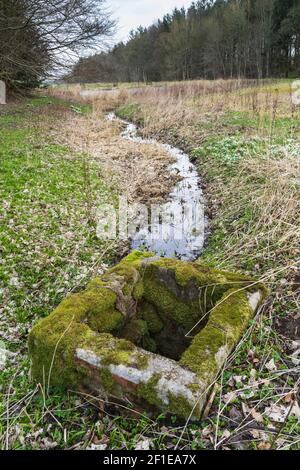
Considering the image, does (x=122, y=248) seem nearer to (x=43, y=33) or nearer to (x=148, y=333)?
(x=148, y=333)

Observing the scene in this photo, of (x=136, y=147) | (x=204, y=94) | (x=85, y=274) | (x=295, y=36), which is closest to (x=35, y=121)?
(x=136, y=147)

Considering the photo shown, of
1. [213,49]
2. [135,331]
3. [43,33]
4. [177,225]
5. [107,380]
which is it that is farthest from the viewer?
[213,49]

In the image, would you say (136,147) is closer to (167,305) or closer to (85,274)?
(85,274)

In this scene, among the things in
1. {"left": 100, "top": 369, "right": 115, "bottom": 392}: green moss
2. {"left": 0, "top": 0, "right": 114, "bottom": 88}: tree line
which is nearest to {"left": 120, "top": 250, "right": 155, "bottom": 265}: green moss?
{"left": 100, "top": 369, "right": 115, "bottom": 392}: green moss

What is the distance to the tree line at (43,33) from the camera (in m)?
11.2

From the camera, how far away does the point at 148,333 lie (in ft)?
9.68

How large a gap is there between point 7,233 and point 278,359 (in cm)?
384

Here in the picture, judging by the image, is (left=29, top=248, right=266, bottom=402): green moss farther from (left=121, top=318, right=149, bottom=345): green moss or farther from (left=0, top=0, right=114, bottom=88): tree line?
(left=0, top=0, right=114, bottom=88): tree line

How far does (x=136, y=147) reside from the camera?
33.6 ft

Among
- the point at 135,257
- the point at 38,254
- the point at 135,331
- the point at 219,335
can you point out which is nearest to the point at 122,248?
the point at 38,254

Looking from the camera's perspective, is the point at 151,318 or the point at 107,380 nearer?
the point at 107,380

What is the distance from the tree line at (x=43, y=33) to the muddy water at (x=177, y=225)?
7.59 meters

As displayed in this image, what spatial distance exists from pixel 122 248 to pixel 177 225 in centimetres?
136

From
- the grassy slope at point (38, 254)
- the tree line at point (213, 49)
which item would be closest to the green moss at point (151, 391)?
the grassy slope at point (38, 254)
